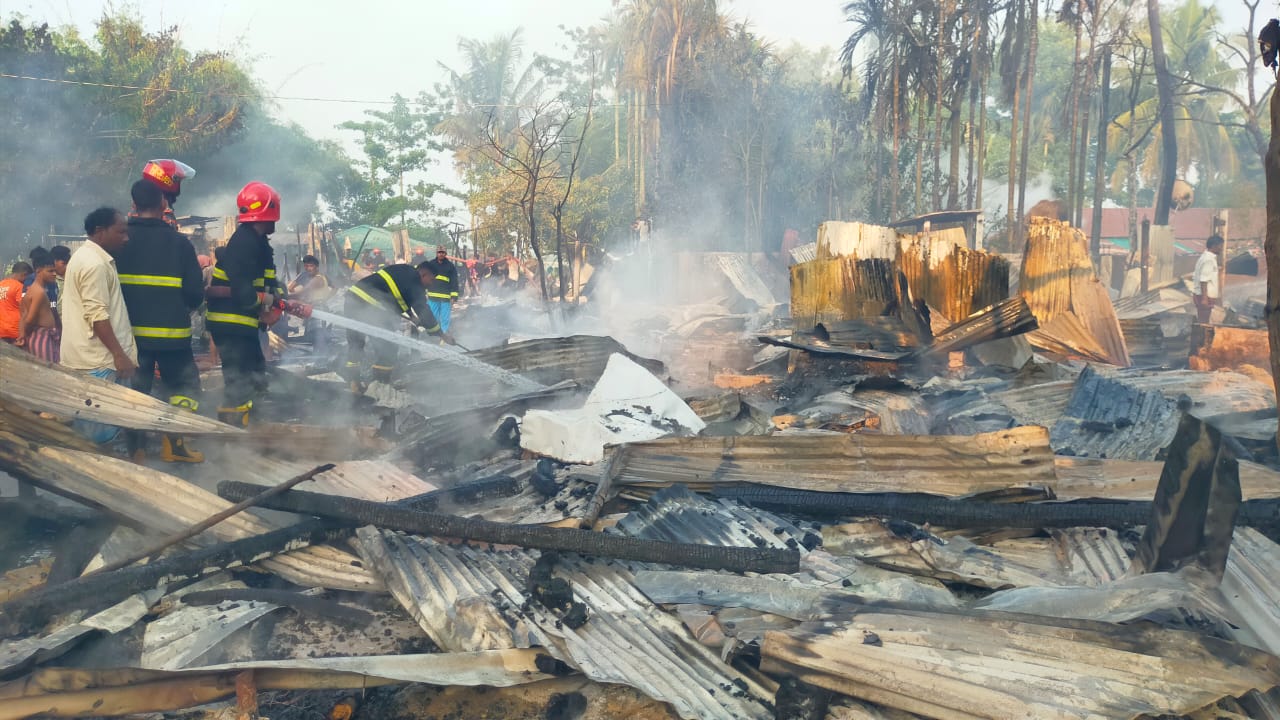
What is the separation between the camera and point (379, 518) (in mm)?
3449

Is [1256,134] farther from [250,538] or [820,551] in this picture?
[250,538]

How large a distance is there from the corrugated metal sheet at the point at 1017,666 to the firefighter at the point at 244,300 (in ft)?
14.0

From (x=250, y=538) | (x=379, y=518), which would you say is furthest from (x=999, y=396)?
(x=250, y=538)

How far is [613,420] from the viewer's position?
17.0 ft

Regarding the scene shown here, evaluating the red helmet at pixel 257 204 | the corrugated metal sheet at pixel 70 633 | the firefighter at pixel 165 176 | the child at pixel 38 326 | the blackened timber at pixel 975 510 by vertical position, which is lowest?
the corrugated metal sheet at pixel 70 633

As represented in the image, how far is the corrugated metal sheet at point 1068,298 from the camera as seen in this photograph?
815cm

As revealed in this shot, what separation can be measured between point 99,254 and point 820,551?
14.0ft

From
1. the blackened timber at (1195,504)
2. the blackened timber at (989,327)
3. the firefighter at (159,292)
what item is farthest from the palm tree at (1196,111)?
the firefighter at (159,292)

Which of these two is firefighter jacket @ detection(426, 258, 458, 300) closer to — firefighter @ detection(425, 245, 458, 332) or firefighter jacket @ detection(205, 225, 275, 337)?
firefighter @ detection(425, 245, 458, 332)

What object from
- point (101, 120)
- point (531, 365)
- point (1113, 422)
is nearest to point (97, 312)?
point (531, 365)

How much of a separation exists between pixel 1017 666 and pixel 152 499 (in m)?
3.56

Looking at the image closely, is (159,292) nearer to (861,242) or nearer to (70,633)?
(70,633)

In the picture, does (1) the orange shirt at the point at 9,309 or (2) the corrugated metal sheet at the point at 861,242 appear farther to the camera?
(2) the corrugated metal sheet at the point at 861,242

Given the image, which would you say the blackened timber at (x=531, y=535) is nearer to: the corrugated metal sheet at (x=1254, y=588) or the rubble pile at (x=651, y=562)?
the rubble pile at (x=651, y=562)
